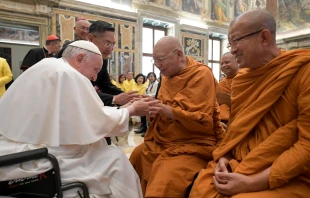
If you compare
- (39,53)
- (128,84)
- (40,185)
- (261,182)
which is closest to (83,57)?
(40,185)

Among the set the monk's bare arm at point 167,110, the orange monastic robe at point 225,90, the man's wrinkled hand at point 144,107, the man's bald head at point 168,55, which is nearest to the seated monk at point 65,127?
the man's wrinkled hand at point 144,107

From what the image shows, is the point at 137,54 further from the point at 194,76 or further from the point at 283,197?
the point at 283,197

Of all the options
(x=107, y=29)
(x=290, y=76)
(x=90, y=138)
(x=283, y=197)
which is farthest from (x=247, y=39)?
(x=107, y=29)

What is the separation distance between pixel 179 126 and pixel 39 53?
285cm

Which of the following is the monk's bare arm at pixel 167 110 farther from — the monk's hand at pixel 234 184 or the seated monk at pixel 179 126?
the monk's hand at pixel 234 184

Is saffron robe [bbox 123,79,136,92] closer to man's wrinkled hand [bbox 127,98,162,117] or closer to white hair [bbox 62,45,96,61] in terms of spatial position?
man's wrinkled hand [bbox 127,98,162,117]

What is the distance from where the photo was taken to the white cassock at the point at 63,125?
1575 millimetres

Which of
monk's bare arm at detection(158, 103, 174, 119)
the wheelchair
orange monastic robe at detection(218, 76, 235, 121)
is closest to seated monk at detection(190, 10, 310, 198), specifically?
monk's bare arm at detection(158, 103, 174, 119)

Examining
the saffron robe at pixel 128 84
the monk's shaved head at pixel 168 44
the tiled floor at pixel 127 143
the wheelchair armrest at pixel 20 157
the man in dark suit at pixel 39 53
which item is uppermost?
the man in dark suit at pixel 39 53

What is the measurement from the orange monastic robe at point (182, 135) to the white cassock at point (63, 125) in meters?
0.36

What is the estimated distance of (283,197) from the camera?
4.57ft

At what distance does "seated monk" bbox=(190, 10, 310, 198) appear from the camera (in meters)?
1.42

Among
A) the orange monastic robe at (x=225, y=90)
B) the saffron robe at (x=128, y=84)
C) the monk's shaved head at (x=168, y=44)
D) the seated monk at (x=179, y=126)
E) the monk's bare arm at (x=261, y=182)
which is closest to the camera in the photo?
the monk's bare arm at (x=261, y=182)

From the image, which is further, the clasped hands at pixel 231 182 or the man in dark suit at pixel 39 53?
the man in dark suit at pixel 39 53
